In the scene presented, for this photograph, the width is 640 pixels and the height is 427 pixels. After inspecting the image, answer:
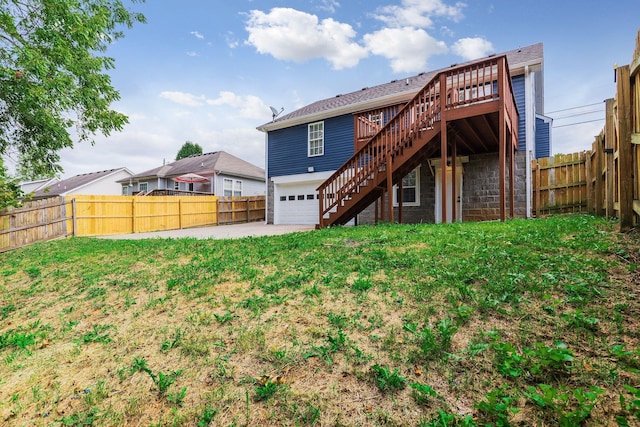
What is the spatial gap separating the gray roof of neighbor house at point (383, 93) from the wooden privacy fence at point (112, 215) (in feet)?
17.6

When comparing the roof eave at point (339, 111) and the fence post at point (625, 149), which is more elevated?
the roof eave at point (339, 111)

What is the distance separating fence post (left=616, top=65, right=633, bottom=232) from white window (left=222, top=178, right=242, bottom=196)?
20092 millimetres

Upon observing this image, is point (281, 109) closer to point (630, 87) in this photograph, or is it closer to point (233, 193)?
point (233, 193)

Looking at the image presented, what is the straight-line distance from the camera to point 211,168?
20844mm

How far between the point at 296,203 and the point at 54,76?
8.87 meters

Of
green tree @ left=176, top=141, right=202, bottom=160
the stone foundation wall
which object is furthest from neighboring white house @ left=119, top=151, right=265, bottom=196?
the stone foundation wall

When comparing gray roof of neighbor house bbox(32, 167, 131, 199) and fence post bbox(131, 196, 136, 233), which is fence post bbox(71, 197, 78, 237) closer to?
fence post bbox(131, 196, 136, 233)

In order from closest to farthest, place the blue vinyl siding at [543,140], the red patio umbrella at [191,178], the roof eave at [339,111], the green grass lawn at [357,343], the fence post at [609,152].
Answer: the green grass lawn at [357,343]
the fence post at [609,152]
the blue vinyl siding at [543,140]
the roof eave at [339,111]
the red patio umbrella at [191,178]

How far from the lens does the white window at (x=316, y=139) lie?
13.0 meters

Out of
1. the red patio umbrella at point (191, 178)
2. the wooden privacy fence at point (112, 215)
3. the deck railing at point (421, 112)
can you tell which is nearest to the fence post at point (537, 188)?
the deck railing at point (421, 112)

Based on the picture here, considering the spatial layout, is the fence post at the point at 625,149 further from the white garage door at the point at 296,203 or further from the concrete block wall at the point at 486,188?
the white garage door at the point at 296,203

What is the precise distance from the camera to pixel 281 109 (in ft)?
50.4

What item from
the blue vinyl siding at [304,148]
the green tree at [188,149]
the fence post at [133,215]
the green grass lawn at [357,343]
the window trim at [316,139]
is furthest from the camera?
the green tree at [188,149]

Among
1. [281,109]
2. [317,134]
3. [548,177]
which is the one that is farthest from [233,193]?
[548,177]
